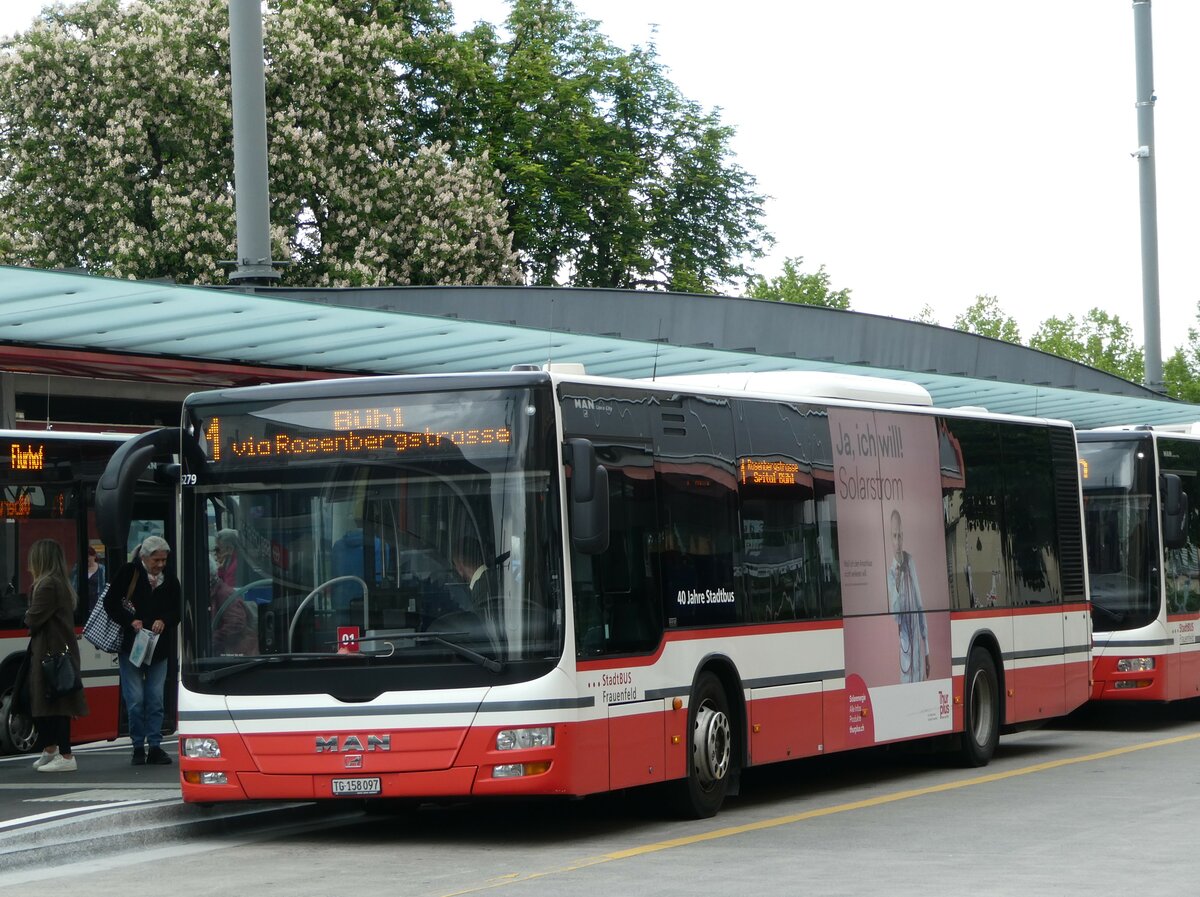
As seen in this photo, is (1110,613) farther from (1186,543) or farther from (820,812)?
(820,812)

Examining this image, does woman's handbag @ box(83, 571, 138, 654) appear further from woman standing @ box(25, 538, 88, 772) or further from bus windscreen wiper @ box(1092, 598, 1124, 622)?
bus windscreen wiper @ box(1092, 598, 1124, 622)

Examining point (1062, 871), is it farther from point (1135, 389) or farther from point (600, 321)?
point (1135, 389)

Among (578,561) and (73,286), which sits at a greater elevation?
(73,286)

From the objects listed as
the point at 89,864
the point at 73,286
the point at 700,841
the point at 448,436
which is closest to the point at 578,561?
the point at 448,436

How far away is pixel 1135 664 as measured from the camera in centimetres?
1966

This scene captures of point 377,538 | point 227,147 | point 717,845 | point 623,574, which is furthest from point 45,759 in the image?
point 227,147

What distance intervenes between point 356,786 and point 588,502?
2.03 meters

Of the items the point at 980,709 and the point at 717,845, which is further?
the point at 980,709

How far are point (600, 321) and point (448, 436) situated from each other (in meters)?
18.2

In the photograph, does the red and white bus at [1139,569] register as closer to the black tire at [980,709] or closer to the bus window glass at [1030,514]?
the bus window glass at [1030,514]

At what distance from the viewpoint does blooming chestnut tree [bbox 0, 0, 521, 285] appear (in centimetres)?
3956

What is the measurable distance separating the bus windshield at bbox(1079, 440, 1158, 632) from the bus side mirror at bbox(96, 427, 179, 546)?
37.0 feet

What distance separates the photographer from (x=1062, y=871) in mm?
9789

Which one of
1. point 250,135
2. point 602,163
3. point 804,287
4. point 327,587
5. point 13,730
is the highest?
point 804,287
